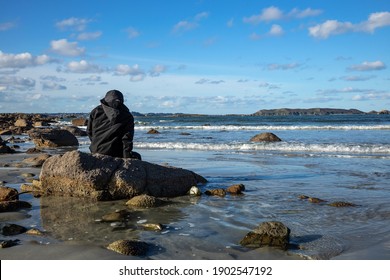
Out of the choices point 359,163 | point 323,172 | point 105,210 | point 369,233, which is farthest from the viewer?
point 359,163

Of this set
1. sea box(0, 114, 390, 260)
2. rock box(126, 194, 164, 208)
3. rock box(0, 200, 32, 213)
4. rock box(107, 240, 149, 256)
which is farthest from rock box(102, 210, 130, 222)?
rock box(0, 200, 32, 213)

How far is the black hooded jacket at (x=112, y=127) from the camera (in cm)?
786

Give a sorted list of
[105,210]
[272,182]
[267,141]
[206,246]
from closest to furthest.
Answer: [206,246] < [105,210] < [272,182] < [267,141]

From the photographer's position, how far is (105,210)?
6156 mm

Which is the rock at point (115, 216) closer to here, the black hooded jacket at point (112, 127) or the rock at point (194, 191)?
the rock at point (194, 191)

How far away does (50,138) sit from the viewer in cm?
1938

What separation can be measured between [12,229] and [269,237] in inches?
127

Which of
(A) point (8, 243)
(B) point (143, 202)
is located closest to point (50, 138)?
(B) point (143, 202)

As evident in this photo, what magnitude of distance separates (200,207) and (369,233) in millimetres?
2604

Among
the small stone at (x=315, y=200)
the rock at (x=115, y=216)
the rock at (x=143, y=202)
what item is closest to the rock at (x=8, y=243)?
the rock at (x=115, y=216)

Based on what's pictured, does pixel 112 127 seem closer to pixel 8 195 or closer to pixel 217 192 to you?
pixel 8 195

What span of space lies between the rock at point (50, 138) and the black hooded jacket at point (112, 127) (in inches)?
485

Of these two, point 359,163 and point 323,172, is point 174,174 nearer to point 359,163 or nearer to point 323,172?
point 323,172
